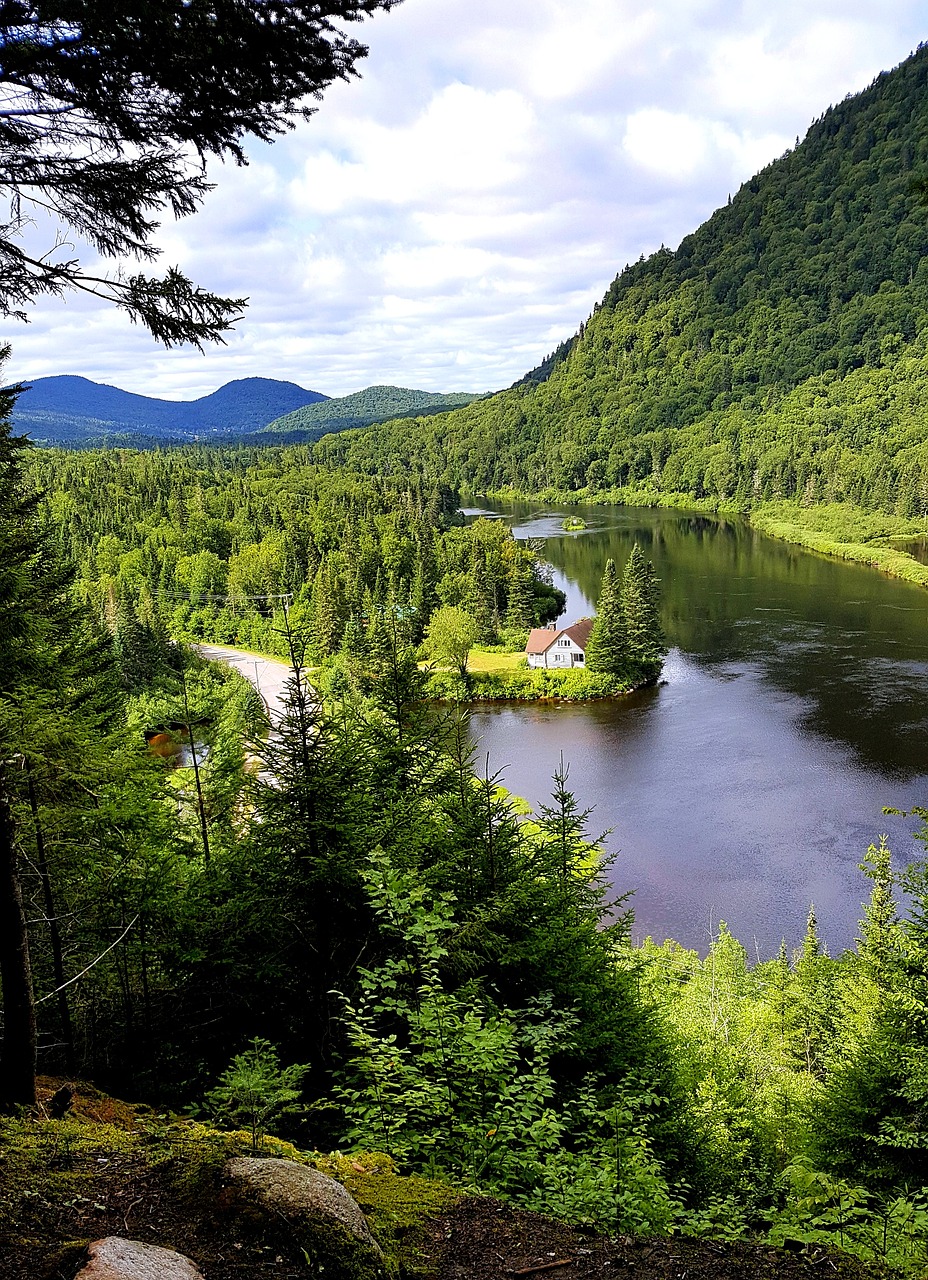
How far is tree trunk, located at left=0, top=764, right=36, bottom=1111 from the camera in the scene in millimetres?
4984

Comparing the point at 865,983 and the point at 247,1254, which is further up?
the point at 247,1254

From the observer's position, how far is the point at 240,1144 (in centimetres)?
430

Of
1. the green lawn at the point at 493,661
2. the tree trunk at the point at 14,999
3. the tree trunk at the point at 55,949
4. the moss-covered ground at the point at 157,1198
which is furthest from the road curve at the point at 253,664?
the moss-covered ground at the point at 157,1198

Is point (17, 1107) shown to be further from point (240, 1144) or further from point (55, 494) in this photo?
point (55, 494)

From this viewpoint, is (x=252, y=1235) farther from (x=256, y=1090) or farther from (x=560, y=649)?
(x=560, y=649)

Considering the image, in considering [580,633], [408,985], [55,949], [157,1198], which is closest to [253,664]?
[580,633]

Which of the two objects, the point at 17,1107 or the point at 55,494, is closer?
the point at 17,1107

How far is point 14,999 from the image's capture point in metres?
5.01

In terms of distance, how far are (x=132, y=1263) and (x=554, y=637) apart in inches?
1887

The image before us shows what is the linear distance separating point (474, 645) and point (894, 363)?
143 m

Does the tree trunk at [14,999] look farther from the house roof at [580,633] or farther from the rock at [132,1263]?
the house roof at [580,633]

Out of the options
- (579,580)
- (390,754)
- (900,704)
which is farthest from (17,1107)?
(579,580)

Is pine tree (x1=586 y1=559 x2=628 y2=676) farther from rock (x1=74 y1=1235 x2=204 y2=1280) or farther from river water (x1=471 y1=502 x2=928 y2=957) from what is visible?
rock (x1=74 y1=1235 x2=204 y2=1280)

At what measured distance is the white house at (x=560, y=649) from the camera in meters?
49.9
